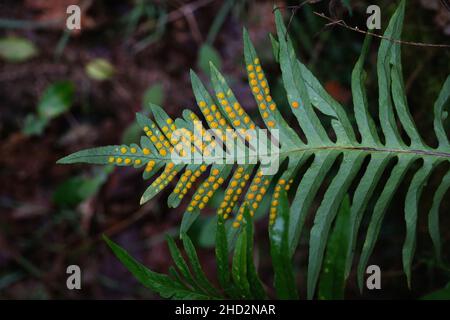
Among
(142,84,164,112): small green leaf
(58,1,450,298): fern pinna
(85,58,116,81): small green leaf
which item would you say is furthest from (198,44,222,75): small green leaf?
(58,1,450,298): fern pinna

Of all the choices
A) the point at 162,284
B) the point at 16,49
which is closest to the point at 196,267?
the point at 162,284

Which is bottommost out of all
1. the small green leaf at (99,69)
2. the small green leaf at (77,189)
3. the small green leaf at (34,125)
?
the small green leaf at (77,189)

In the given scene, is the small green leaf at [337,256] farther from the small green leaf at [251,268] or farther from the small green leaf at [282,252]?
the small green leaf at [251,268]

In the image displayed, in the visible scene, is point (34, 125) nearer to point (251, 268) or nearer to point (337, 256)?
point (251, 268)

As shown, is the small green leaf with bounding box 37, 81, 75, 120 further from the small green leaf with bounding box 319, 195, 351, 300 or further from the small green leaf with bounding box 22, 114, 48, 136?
the small green leaf with bounding box 319, 195, 351, 300

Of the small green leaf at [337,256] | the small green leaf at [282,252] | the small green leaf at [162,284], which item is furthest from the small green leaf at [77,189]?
the small green leaf at [337,256]

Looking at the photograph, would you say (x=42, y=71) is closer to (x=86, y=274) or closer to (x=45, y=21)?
(x=45, y=21)
